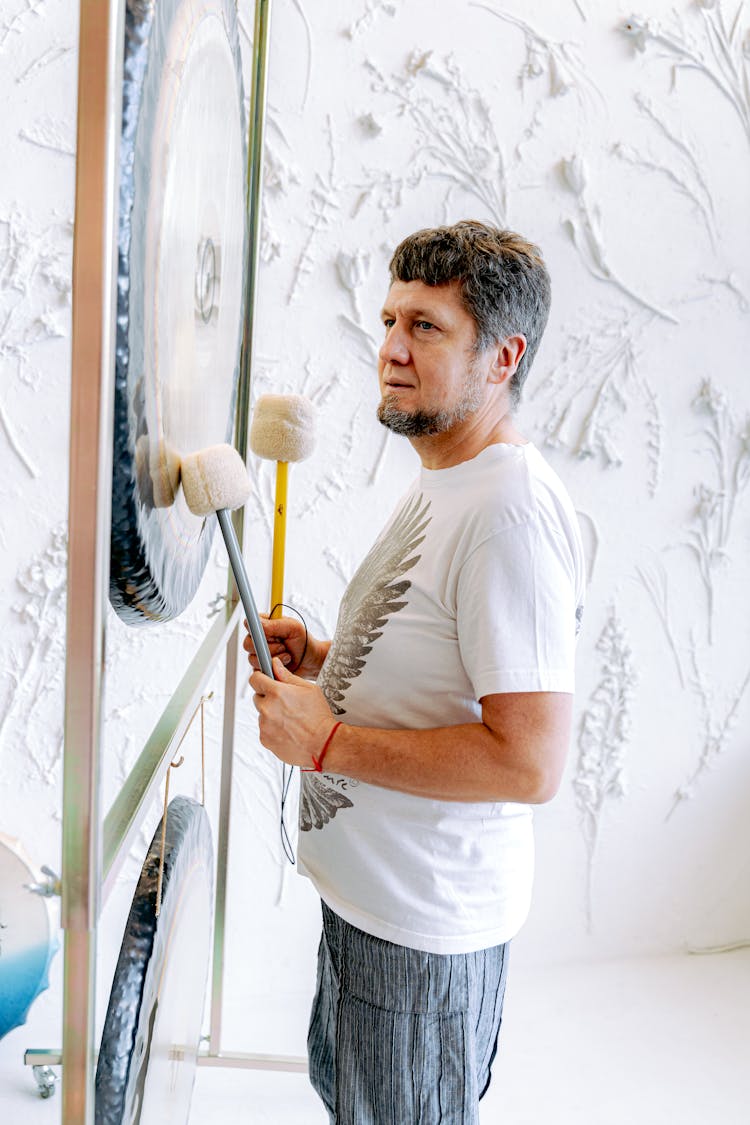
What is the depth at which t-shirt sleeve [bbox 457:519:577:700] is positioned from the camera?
891 mm

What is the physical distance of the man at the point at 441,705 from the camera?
91cm

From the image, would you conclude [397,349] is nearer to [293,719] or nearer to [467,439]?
[467,439]

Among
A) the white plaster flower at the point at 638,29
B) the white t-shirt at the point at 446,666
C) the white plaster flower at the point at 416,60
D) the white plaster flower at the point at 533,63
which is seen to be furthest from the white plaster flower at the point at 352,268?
the white t-shirt at the point at 446,666

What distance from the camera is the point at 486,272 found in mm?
984

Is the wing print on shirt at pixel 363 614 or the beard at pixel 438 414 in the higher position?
the beard at pixel 438 414

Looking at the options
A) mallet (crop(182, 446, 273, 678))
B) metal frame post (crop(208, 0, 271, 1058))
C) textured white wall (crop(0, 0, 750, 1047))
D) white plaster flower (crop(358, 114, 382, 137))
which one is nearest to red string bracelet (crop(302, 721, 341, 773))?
mallet (crop(182, 446, 273, 678))

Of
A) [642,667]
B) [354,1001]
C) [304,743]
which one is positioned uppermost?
[304,743]

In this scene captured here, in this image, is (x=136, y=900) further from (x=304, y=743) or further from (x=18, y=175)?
(x=18, y=175)

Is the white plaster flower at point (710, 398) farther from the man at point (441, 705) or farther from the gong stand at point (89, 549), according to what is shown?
the gong stand at point (89, 549)

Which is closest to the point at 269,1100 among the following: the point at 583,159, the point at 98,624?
the point at 98,624

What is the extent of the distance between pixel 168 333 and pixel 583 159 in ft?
4.12

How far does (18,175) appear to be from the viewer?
1.50 meters

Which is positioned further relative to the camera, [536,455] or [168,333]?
[536,455]

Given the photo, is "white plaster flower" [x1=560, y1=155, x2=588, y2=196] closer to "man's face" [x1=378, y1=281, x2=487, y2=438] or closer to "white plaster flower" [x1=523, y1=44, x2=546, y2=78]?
"white plaster flower" [x1=523, y1=44, x2=546, y2=78]
